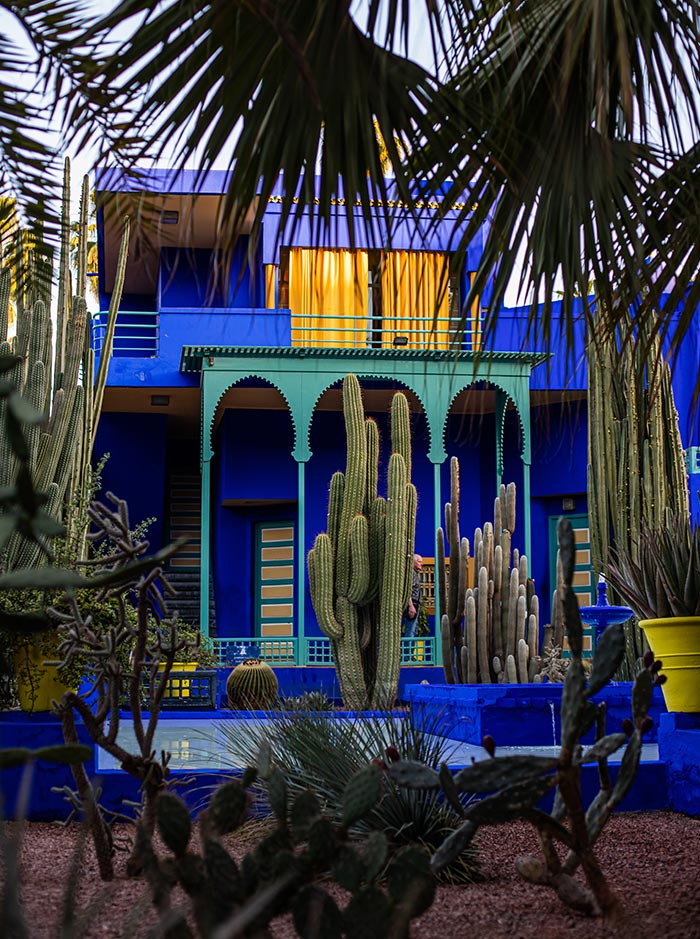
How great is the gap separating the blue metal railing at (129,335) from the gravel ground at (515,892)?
13062mm

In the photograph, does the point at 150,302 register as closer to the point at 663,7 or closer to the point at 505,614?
the point at 505,614

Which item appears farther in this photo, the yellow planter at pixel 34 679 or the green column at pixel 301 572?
the green column at pixel 301 572

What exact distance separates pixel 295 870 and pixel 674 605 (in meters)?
3.81

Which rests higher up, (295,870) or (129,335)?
(129,335)

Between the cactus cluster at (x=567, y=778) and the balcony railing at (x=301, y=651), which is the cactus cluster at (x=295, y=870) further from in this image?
the balcony railing at (x=301, y=651)

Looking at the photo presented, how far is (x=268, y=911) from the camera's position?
243 cm

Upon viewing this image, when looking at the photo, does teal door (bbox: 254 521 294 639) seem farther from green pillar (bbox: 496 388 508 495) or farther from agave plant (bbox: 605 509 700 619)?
agave plant (bbox: 605 509 700 619)

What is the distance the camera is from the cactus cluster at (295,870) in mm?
2467

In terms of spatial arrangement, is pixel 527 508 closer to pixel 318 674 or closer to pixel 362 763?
pixel 318 674

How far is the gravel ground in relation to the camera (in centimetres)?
370

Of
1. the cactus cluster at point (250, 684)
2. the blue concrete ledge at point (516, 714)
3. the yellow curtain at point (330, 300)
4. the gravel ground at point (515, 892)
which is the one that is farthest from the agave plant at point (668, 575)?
the yellow curtain at point (330, 300)

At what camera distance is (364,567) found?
42.0ft

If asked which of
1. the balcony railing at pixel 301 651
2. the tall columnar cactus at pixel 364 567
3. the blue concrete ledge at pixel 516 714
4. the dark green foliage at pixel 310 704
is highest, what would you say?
the tall columnar cactus at pixel 364 567

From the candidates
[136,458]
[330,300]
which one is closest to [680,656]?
[136,458]
